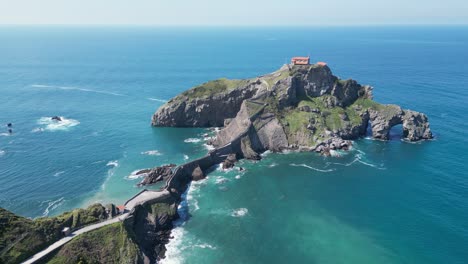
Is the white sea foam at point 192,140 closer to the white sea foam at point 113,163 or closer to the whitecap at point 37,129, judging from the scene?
the white sea foam at point 113,163

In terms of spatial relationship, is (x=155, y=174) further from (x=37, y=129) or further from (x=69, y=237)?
(x=37, y=129)

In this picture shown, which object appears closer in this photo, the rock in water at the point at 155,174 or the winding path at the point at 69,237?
the winding path at the point at 69,237

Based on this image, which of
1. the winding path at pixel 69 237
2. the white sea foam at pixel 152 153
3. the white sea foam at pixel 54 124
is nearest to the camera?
the winding path at pixel 69 237

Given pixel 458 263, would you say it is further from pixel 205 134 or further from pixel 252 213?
pixel 205 134

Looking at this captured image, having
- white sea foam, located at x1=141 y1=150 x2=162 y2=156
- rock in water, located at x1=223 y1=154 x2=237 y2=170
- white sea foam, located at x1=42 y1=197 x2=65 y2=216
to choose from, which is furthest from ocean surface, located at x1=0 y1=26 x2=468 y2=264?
rock in water, located at x1=223 y1=154 x2=237 y2=170

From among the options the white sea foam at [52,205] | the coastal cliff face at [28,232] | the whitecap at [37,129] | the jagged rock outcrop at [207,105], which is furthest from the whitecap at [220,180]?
the whitecap at [37,129]

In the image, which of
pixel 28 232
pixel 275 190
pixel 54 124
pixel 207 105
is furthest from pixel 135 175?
pixel 54 124

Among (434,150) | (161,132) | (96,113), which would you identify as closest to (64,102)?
(96,113)
